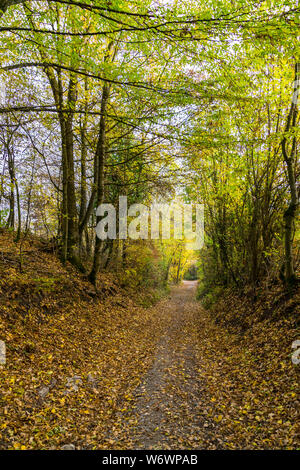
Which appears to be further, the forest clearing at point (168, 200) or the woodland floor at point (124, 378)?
the forest clearing at point (168, 200)

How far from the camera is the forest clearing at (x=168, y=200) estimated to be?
445cm

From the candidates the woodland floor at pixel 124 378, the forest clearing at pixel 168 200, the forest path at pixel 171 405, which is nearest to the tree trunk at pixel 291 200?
the forest clearing at pixel 168 200

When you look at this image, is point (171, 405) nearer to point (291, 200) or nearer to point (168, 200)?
point (291, 200)

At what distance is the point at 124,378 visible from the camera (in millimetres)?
6418

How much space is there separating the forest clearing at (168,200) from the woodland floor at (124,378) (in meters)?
0.04

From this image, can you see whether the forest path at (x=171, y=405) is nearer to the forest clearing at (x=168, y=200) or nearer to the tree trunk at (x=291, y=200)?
the forest clearing at (x=168, y=200)

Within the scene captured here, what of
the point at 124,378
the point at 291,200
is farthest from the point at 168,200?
the point at 124,378

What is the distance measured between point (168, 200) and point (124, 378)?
926cm

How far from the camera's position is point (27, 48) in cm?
627

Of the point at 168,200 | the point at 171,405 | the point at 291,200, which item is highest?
the point at 168,200
